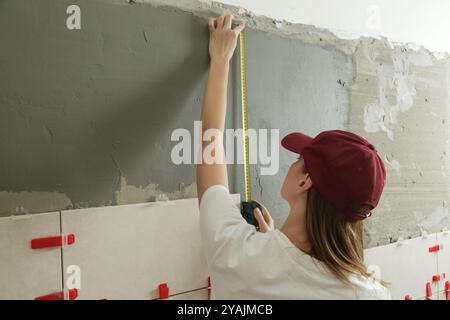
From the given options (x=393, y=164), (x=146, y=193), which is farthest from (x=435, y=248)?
(x=146, y=193)

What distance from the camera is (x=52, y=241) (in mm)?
989

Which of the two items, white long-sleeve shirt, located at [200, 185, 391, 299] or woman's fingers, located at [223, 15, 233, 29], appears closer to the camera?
white long-sleeve shirt, located at [200, 185, 391, 299]

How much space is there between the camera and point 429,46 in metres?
1.93

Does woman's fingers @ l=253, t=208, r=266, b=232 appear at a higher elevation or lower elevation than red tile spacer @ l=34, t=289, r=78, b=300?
higher

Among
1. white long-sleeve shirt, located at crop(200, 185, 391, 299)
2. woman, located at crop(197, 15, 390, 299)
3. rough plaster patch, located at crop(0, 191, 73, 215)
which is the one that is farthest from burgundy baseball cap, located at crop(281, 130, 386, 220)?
rough plaster patch, located at crop(0, 191, 73, 215)

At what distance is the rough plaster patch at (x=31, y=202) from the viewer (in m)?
0.95

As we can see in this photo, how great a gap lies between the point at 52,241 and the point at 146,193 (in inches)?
11.3

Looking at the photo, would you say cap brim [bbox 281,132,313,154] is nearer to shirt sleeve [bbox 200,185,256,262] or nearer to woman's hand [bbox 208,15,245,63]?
shirt sleeve [bbox 200,185,256,262]

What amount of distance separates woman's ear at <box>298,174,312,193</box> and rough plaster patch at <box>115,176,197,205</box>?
39cm

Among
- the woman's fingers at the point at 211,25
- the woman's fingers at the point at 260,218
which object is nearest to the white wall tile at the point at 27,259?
the woman's fingers at the point at 260,218

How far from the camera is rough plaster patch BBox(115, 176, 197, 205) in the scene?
1.11 m
